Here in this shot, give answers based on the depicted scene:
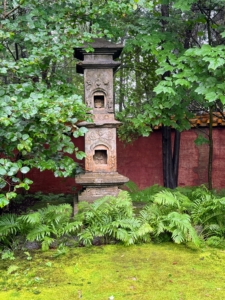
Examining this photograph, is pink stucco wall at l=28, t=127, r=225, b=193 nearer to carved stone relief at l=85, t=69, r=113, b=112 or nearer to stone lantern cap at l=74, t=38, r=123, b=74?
carved stone relief at l=85, t=69, r=113, b=112

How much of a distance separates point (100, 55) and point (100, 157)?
2137mm

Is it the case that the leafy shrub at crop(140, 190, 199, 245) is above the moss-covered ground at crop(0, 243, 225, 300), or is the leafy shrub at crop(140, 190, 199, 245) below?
above

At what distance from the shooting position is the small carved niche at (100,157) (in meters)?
6.90

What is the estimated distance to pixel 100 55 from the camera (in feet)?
22.0

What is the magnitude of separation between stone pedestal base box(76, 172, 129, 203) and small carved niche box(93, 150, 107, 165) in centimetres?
37

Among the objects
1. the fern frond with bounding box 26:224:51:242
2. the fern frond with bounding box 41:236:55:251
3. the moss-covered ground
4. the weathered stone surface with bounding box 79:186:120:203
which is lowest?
the moss-covered ground

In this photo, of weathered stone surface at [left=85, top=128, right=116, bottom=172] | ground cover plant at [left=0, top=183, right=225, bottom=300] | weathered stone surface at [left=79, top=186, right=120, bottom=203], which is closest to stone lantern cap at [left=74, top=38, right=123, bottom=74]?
weathered stone surface at [left=85, top=128, right=116, bottom=172]

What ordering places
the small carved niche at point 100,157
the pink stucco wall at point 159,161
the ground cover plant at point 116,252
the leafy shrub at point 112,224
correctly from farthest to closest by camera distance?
the pink stucco wall at point 159,161, the small carved niche at point 100,157, the leafy shrub at point 112,224, the ground cover plant at point 116,252

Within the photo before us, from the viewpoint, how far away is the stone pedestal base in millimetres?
6453

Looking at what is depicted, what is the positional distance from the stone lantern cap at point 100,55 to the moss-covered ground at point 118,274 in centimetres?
365

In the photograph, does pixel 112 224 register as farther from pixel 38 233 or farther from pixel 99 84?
pixel 99 84

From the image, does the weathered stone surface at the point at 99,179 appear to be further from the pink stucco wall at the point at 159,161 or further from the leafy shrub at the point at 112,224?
the pink stucco wall at the point at 159,161

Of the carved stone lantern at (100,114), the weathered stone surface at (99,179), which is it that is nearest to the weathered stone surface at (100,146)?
the carved stone lantern at (100,114)

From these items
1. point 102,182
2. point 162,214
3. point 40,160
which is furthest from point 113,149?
point 40,160
